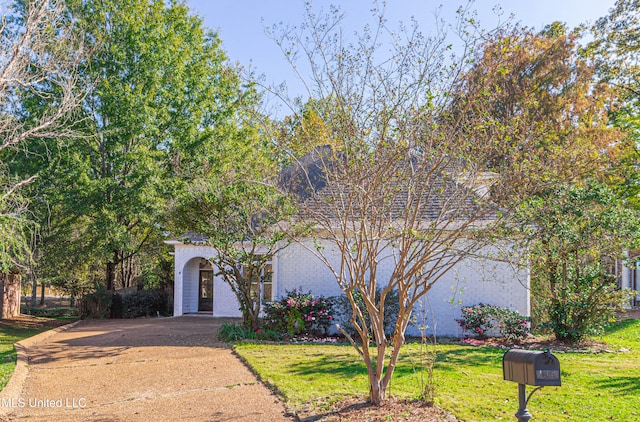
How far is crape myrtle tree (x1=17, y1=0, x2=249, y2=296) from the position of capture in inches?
770

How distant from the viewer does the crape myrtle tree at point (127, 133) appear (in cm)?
1956

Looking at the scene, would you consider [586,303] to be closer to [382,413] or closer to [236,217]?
[382,413]

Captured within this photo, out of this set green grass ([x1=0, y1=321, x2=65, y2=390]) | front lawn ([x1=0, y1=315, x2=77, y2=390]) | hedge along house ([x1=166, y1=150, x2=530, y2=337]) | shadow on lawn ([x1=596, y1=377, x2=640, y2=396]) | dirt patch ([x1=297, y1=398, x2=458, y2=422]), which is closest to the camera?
dirt patch ([x1=297, y1=398, x2=458, y2=422])

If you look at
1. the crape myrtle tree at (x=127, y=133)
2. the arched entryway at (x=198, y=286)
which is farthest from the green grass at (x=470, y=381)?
the arched entryway at (x=198, y=286)

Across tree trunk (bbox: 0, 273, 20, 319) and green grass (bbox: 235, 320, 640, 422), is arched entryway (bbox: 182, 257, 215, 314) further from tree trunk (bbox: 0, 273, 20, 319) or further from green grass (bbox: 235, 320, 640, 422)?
green grass (bbox: 235, 320, 640, 422)

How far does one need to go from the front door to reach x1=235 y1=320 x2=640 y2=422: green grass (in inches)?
441

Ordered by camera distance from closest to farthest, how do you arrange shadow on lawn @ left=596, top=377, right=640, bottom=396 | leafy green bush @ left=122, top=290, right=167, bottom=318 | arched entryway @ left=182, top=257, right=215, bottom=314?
shadow on lawn @ left=596, top=377, right=640, bottom=396 → leafy green bush @ left=122, top=290, right=167, bottom=318 → arched entryway @ left=182, top=257, right=215, bottom=314

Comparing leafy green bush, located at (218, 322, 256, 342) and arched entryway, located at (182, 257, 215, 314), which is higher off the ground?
arched entryway, located at (182, 257, 215, 314)

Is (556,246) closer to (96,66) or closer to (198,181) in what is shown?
(198,181)

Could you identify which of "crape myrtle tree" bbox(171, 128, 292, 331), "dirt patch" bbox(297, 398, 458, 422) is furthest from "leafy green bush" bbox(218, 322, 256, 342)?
"dirt patch" bbox(297, 398, 458, 422)

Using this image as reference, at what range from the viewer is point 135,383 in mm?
9188

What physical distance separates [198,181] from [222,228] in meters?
1.37

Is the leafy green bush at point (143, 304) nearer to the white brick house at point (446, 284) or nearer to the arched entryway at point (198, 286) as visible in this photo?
the arched entryway at point (198, 286)

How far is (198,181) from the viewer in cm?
1359
